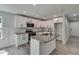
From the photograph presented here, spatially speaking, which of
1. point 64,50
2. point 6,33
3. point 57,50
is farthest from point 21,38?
point 64,50

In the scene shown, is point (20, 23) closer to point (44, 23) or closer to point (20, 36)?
point (20, 36)

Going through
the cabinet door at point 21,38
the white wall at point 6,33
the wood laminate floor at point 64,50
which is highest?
the white wall at point 6,33

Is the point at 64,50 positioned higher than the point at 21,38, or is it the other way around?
the point at 21,38

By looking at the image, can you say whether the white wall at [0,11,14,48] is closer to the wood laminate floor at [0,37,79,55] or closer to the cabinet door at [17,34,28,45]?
the wood laminate floor at [0,37,79,55]

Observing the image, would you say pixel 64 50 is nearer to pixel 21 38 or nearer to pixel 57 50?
pixel 57 50

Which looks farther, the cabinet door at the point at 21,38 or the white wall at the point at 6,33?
the cabinet door at the point at 21,38

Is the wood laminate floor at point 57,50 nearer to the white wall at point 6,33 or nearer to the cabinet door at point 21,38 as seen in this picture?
the white wall at point 6,33

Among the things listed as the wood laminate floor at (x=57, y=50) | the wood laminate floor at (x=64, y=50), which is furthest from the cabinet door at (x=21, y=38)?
the wood laminate floor at (x=64, y=50)

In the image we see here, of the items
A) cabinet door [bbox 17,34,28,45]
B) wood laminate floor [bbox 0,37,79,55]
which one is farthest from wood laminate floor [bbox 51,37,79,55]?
cabinet door [bbox 17,34,28,45]

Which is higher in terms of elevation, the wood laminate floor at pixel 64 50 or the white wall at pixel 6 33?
the white wall at pixel 6 33

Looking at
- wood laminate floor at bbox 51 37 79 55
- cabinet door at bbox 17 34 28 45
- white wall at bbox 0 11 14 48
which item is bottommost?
wood laminate floor at bbox 51 37 79 55

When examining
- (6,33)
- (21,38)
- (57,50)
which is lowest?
(57,50)

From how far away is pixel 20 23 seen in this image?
353cm
